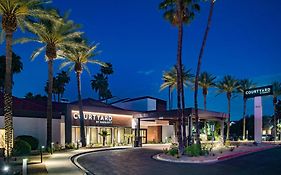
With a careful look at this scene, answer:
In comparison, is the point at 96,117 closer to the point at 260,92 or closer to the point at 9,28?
the point at 260,92

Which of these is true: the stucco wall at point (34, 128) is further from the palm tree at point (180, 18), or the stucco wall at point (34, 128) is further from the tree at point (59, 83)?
the tree at point (59, 83)

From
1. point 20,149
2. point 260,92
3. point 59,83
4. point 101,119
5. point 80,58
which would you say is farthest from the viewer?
point 59,83

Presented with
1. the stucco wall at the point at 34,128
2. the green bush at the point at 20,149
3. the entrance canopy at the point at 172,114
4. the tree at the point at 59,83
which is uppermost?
the tree at the point at 59,83

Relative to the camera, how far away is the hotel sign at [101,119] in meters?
43.6

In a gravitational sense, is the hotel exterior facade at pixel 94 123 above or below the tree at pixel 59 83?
below

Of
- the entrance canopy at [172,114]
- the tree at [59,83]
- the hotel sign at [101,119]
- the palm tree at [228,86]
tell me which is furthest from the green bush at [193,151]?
the tree at [59,83]

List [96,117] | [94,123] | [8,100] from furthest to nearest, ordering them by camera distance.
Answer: [96,117], [94,123], [8,100]

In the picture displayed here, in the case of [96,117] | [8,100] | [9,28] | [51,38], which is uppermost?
[51,38]

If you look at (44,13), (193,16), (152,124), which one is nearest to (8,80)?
(44,13)

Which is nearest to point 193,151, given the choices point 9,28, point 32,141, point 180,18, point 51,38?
point 180,18

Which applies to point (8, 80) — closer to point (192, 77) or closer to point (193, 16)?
point (193, 16)

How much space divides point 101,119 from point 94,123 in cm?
152

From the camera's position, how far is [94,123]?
151 feet

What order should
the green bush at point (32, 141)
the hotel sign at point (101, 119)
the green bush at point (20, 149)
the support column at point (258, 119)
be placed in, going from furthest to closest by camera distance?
the support column at point (258, 119), the hotel sign at point (101, 119), the green bush at point (32, 141), the green bush at point (20, 149)
